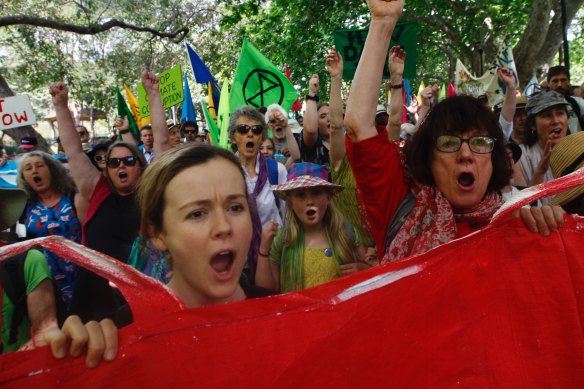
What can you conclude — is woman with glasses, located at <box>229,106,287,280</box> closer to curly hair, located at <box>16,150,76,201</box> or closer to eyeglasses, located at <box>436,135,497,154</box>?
curly hair, located at <box>16,150,76,201</box>

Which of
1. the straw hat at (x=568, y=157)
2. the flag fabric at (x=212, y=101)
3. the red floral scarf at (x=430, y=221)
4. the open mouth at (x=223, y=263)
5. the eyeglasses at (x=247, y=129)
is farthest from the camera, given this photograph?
the flag fabric at (x=212, y=101)

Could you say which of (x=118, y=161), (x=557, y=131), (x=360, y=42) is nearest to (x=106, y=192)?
(x=118, y=161)

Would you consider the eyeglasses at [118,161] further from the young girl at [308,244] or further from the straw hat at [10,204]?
the straw hat at [10,204]

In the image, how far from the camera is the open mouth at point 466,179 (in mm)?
1626

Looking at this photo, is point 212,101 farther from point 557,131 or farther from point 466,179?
point 466,179

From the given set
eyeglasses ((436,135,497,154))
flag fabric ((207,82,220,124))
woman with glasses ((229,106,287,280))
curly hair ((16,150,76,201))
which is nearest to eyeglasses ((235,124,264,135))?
woman with glasses ((229,106,287,280))

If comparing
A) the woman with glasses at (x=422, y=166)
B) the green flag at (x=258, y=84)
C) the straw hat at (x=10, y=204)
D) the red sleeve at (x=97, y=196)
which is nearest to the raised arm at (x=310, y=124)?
the green flag at (x=258, y=84)

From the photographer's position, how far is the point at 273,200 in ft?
10.9

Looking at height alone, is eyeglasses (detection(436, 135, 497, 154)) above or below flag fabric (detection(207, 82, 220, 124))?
below

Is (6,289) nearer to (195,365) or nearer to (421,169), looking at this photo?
(195,365)

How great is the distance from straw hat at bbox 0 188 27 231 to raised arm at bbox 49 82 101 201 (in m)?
1.23

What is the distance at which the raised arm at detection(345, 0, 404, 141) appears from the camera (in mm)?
1551

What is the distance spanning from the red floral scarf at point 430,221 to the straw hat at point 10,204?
4.45ft

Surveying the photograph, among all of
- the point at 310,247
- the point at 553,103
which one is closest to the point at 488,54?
the point at 553,103
